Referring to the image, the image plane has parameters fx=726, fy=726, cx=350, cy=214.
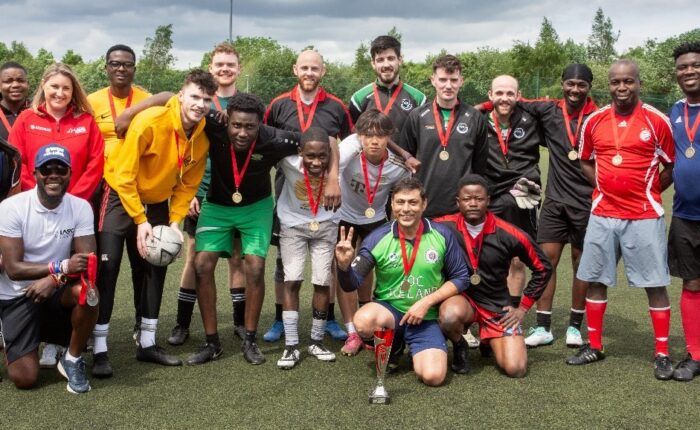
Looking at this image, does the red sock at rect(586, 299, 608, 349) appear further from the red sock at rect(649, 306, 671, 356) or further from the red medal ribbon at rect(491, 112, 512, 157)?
the red medal ribbon at rect(491, 112, 512, 157)

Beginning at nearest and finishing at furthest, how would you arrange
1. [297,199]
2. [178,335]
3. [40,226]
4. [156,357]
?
1. [40,226]
2. [156,357]
3. [297,199]
4. [178,335]

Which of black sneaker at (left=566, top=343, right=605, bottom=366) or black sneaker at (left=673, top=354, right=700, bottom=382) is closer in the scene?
black sneaker at (left=673, top=354, right=700, bottom=382)

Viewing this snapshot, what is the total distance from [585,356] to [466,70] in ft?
152

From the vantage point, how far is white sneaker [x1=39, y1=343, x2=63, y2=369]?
205 inches

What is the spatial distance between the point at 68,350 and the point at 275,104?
2.64 metres

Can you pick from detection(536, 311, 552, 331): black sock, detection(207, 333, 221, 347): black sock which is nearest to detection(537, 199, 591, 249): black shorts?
detection(536, 311, 552, 331): black sock

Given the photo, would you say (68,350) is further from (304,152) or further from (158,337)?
(304,152)

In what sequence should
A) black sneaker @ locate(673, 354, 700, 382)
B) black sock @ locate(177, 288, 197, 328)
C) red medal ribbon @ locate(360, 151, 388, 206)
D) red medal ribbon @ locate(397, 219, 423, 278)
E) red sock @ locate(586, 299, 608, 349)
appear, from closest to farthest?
black sneaker @ locate(673, 354, 700, 382)
red medal ribbon @ locate(397, 219, 423, 278)
red sock @ locate(586, 299, 608, 349)
red medal ribbon @ locate(360, 151, 388, 206)
black sock @ locate(177, 288, 197, 328)

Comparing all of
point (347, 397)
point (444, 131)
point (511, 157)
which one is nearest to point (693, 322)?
point (511, 157)

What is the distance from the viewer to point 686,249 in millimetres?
5145

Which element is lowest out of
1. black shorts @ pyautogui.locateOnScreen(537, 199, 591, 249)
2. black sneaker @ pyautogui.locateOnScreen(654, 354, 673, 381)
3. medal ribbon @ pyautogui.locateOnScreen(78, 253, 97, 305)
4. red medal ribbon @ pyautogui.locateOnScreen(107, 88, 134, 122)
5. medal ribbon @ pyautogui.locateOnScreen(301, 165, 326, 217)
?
black sneaker @ pyautogui.locateOnScreen(654, 354, 673, 381)

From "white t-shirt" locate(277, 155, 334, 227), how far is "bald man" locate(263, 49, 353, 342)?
0.98ft

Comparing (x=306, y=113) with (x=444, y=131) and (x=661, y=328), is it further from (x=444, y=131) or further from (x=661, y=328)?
(x=661, y=328)

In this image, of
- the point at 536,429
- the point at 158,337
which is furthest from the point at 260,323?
the point at 536,429
